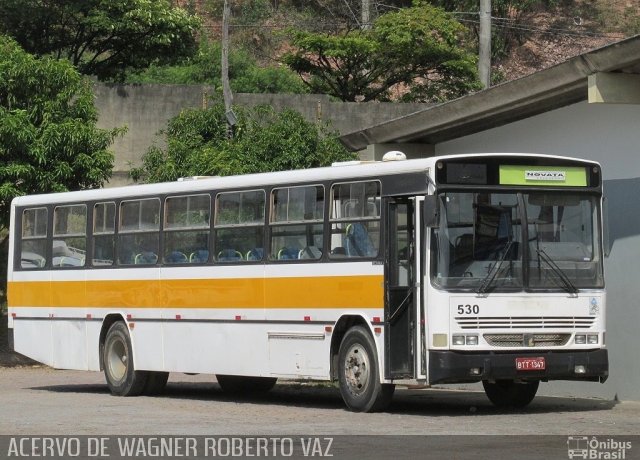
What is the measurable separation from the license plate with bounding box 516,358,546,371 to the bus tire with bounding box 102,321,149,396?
6469 mm

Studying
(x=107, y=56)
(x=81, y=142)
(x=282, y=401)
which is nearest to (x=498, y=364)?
(x=282, y=401)

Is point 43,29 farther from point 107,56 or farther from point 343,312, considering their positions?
point 343,312

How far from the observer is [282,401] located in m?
18.5

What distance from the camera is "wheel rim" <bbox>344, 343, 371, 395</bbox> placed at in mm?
15492

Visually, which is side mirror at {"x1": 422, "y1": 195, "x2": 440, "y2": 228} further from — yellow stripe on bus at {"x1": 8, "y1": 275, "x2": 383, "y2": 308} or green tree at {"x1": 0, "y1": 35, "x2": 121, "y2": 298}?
green tree at {"x1": 0, "y1": 35, "x2": 121, "y2": 298}

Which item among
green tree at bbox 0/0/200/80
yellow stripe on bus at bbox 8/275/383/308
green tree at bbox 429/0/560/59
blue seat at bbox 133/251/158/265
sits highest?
green tree at bbox 429/0/560/59

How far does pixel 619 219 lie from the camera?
57.3 ft

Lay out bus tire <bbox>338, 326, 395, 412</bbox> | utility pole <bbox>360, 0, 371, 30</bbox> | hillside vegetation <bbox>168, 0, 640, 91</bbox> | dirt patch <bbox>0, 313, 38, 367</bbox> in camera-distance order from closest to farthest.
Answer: bus tire <bbox>338, 326, 395, 412</bbox> → dirt patch <bbox>0, 313, 38, 367</bbox> → utility pole <bbox>360, 0, 371, 30</bbox> → hillside vegetation <bbox>168, 0, 640, 91</bbox>

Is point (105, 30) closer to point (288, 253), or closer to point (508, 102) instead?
point (508, 102)

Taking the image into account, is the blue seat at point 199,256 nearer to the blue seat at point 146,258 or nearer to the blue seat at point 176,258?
the blue seat at point 176,258

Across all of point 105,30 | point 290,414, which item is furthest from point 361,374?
point 105,30

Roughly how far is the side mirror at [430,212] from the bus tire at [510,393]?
2802 mm

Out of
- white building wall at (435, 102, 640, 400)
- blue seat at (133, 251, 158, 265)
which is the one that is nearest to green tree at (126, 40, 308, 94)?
blue seat at (133, 251, 158, 265)

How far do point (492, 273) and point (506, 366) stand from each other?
3.23 feet
